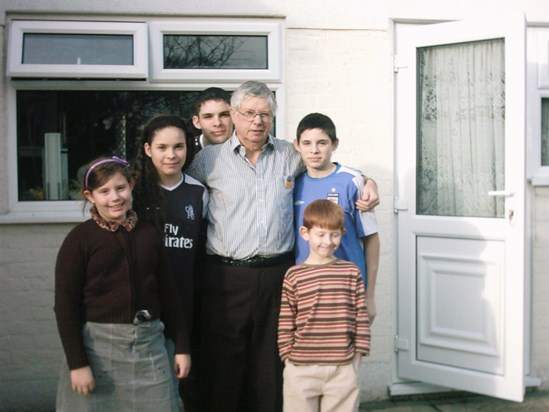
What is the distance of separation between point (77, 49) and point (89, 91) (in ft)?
0.92

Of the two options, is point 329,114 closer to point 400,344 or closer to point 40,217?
point 400,344

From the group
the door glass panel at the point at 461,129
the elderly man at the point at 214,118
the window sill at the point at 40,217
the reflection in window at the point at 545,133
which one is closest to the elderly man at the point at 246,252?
the elderly man at the point at 214,118

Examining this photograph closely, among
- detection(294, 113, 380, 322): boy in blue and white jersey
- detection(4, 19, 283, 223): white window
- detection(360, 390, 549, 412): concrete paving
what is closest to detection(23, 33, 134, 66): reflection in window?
detection(4, 19, 283, 223): white window

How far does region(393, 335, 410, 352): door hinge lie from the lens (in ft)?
15.8

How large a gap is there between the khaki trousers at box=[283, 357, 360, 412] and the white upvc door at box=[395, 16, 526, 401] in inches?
61.5

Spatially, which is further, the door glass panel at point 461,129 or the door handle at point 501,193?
the door glass panel at point 461,129

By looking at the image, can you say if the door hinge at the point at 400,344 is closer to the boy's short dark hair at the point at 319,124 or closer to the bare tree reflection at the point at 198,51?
the boy's short dark hair at the point at 319,124

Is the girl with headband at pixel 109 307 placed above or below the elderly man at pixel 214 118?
below

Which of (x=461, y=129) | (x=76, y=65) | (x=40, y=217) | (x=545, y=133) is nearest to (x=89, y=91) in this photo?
(x=76, y=65)

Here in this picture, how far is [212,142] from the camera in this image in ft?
12.7

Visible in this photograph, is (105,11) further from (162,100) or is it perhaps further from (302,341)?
(302,341)

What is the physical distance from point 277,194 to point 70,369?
1199 mm

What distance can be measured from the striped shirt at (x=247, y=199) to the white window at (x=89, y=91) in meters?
1.29

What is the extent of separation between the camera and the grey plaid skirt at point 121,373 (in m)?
2.86
